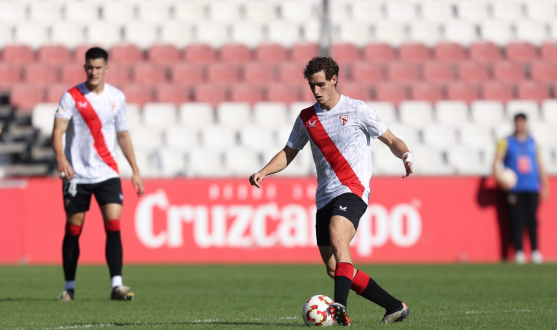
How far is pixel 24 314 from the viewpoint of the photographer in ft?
21.7

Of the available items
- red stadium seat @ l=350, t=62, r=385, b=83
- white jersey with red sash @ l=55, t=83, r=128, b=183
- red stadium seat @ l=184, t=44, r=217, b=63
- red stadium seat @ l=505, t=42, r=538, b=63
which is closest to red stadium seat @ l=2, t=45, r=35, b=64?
red stadium seat @ l=184, t=44, r=217, b=63

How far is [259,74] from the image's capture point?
1791cm

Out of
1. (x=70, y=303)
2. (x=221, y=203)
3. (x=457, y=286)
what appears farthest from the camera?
(x=221, y=203)

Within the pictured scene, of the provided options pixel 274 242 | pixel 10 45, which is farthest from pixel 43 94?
pixel 274 242

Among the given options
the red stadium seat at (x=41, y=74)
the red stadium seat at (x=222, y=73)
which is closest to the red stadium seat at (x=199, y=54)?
the red stadium seat at (x=222, y=73)

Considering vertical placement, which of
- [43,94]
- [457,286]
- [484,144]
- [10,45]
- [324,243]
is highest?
[10,45]

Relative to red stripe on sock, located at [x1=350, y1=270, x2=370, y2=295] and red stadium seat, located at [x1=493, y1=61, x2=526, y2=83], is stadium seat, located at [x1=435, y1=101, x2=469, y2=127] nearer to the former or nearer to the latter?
red stadium seat, located at [x1=493, y1=61, x2=526, y2=83]

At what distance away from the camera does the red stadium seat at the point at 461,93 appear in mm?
17625

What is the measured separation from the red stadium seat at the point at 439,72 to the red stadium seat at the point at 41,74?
7.30 m

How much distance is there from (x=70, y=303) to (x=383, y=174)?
724 centimetres

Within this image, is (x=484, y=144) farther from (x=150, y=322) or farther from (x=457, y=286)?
(x=150, y=322)

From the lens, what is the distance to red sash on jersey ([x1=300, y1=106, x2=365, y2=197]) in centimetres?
573

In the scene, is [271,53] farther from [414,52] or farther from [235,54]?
[414,52]

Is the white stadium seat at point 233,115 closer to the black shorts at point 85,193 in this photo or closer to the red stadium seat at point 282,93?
the red stadium seat at point 282,93
